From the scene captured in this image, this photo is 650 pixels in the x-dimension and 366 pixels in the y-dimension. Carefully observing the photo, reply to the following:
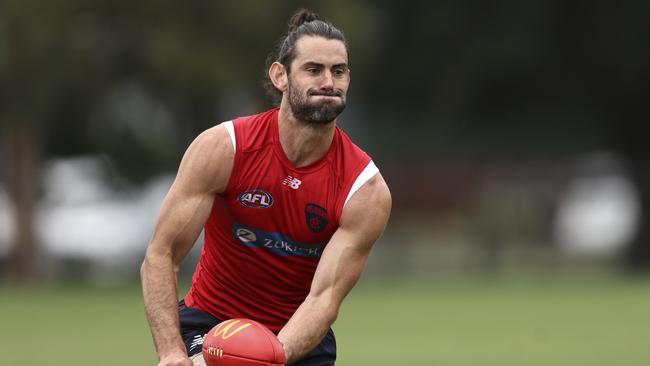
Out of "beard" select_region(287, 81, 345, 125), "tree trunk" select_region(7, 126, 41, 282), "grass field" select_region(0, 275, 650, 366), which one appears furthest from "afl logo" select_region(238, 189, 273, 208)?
"tree trunk" select_region(7, 126, 41, 282)

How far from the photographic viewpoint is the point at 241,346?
22.1 ft

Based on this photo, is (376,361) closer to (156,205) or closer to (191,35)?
(191,35)

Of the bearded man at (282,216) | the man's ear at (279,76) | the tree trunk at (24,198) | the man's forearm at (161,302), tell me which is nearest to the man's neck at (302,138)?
the bearded man at (282,216)

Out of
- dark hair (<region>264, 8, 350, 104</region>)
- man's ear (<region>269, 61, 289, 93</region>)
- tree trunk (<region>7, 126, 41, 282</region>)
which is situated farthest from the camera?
tree trunk (<region>7, 126, 41, 282</region>)

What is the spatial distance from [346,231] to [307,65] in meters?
0.90

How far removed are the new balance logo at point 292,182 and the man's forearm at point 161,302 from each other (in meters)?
0.75

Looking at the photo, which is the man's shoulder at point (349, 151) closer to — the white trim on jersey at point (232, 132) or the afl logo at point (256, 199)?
the afl logo at point (256, 199)

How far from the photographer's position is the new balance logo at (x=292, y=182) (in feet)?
23.9

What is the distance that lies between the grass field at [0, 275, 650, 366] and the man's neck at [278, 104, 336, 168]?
217 inches

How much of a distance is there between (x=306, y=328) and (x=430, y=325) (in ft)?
32.0

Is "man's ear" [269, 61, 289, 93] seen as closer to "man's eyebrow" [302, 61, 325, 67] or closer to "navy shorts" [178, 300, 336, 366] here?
"man's eyebrow" [302, 61, 325, 67]

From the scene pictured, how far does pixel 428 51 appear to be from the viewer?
27359 mm

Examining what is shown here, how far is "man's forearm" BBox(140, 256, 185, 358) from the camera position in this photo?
7012 millimetres

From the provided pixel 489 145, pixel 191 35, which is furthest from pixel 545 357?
pixel 489 145
